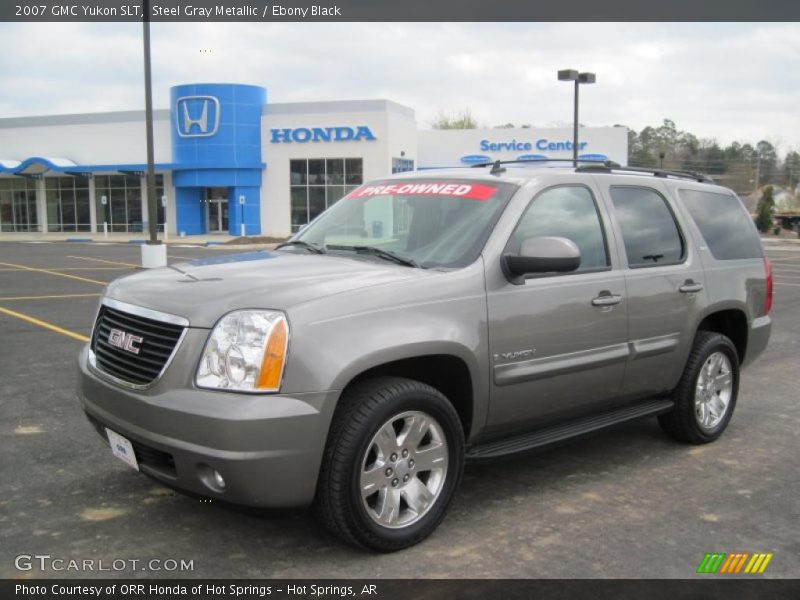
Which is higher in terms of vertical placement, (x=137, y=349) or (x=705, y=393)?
(x=137, y=349)

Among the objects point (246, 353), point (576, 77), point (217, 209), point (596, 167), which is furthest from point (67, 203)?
point (246, 353)

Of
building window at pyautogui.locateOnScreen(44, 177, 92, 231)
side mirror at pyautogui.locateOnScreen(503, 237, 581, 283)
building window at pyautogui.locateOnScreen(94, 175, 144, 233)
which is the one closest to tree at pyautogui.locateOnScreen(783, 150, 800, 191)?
building window at pyautogui.locateOnScreen(94, 175, 144, 233)

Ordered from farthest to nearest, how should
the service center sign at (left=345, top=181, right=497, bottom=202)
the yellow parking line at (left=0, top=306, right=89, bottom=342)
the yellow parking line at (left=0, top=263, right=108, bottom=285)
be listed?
the yellow parking line at (left=0, top=263, right=108, bottom=285)
the yellow parking line at (left=0, top=306, right=89, bottom=342)
the service center sign at (left=345, top=181, right=497, bottom=202)

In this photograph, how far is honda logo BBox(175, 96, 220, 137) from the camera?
129 ft

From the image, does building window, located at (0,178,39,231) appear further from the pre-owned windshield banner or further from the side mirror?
the side mirror

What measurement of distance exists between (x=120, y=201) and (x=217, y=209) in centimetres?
620

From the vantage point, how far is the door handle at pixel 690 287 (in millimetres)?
5009

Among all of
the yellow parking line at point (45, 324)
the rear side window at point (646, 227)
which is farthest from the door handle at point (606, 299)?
the yellow parking line at point (45, 324)

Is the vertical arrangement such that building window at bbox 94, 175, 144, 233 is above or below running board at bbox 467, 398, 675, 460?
above

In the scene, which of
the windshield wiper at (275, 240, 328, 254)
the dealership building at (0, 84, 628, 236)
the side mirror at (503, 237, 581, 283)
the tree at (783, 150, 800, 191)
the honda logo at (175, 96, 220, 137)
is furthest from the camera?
the tree at (783, 150, 800, 191)

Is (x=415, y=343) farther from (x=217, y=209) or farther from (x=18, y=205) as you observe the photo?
(x=18, y=205)

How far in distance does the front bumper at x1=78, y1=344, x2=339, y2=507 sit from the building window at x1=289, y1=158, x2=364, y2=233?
37.4 meters

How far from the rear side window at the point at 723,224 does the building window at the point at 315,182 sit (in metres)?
35.0

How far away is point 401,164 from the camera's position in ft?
139
